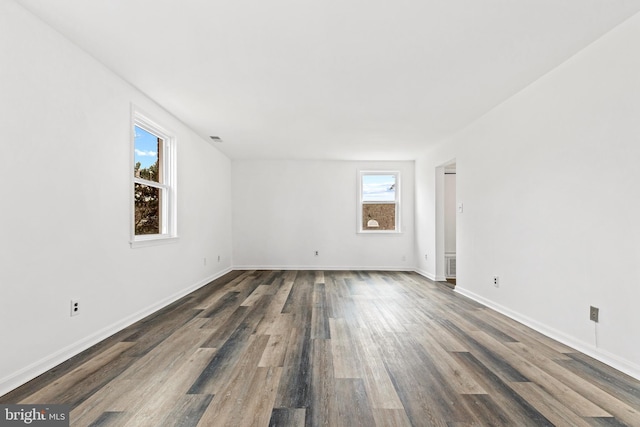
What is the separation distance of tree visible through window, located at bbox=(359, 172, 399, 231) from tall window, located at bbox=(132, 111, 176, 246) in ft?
13.7

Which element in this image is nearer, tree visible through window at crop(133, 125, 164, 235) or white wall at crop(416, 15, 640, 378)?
white wall at crop(416, 15, 640, 378)

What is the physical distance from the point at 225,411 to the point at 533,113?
363 centimetres

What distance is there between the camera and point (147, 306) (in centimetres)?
359

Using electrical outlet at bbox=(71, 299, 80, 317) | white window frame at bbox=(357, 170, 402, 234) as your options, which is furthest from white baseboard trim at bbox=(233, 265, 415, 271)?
electrical outlet at bbox=(71, 299, 80, 317)

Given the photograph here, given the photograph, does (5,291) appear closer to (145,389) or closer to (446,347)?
(145,389)

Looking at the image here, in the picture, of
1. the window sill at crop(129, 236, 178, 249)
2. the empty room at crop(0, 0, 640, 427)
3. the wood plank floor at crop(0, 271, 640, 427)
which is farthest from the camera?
the window sill at crop(129, 236, 178, 249)

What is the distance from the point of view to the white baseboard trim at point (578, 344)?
220cm

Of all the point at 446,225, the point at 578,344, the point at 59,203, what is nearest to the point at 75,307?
the point at 59,203

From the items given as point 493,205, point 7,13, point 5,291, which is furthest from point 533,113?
point 5,291

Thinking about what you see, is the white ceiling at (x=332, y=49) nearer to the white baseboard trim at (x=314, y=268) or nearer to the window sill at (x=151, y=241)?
the window sill at (x=151, y=241)

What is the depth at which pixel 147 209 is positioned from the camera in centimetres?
391

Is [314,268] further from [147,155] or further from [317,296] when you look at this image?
[147,155]

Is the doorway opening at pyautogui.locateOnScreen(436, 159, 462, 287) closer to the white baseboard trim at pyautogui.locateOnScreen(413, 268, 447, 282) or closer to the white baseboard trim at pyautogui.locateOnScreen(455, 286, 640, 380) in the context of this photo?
the white baseboard trim at pyautogui.locateOnScreen(413, 268, 447, 282)

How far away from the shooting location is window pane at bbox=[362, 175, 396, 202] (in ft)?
24.0
